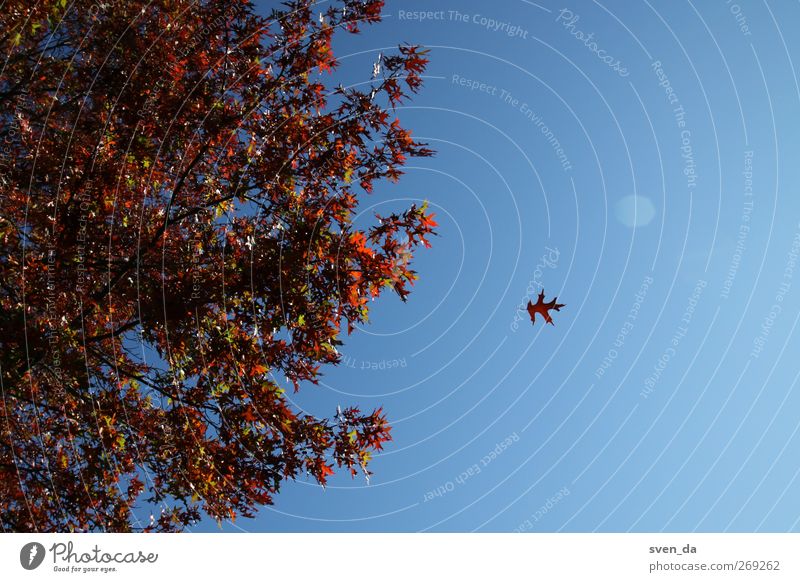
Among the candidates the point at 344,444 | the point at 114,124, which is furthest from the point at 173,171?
the point at 344,444

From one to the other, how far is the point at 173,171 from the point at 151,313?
2.18 meters

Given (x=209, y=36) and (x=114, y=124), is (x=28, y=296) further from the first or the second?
(x=209, y=36)

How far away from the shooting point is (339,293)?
772 centimetres
